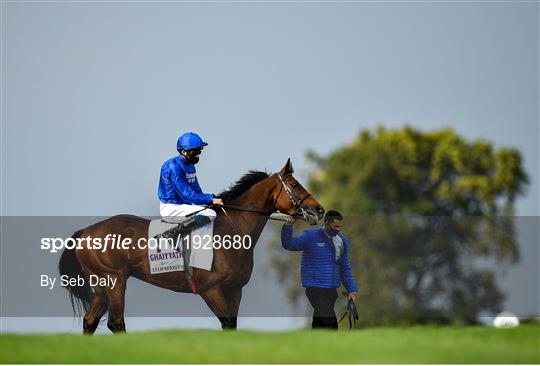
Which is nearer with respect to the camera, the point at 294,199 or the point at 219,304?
the point at 219,304

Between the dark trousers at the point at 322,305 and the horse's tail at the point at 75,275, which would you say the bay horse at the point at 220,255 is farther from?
the dark trousers at the point at 322,305

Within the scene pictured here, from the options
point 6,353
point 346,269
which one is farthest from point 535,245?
point 6,353

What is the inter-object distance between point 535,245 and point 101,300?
20128 mm

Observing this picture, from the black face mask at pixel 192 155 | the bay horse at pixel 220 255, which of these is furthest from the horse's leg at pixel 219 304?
the black face mask at pixel 192 155

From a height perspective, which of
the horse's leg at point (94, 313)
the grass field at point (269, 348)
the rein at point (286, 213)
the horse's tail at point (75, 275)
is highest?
the rein at point (286, 213)

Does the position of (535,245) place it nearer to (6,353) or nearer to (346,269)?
(346,269)

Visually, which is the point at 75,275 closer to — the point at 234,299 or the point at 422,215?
the point at 234,299

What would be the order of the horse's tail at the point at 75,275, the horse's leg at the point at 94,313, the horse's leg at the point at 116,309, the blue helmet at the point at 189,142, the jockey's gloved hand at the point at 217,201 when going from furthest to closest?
the horse's tail at the point at 75,275 < the horse's leg at the point at 94,313 < the horse's leg at the point at 116,309 < the jockey's gloved hand at the point at 217,201 < the blue helmet at the point at 189,142

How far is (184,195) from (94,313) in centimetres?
212

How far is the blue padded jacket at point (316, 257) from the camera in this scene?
16.2m

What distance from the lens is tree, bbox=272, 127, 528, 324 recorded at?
44.2m

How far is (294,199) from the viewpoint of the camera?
16.5 m

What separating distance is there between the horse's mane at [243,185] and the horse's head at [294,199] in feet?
1.15

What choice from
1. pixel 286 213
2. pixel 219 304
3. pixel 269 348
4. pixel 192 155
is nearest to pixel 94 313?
pixel 219 304
